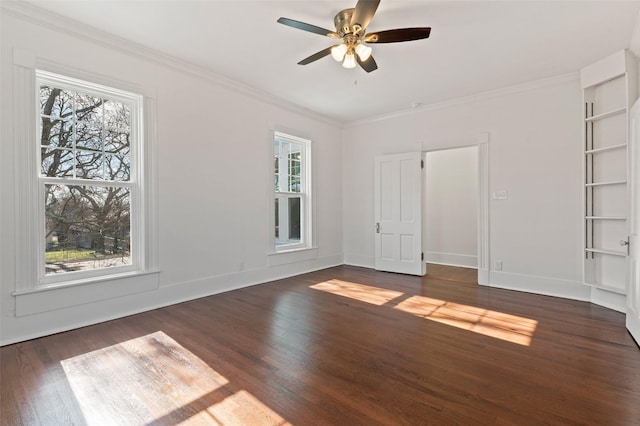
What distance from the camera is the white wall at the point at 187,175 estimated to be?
104 inches

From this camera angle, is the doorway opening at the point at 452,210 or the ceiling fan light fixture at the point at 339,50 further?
the doorway opening at the point at 452,210

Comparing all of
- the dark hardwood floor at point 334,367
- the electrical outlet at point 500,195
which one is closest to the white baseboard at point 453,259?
the electrical outlet at point 500,195

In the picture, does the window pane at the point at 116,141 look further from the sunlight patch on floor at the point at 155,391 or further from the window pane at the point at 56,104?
the sunlight patch on floor at the point at 155,391

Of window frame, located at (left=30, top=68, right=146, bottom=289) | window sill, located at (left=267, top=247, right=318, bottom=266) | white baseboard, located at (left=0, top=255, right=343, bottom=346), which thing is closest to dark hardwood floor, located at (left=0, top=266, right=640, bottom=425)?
white baseboard, located at (left=0, top=255, right=343, bottom=346)

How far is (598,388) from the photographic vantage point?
6.55 feet

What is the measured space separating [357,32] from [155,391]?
311 centimetres

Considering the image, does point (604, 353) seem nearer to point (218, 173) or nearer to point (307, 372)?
point (307, 372)

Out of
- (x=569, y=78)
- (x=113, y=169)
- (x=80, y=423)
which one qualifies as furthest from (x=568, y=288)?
(x=113, y=169)

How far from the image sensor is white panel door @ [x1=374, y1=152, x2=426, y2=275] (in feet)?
17.5

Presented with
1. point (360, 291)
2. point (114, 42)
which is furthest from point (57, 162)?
point (360, 291)

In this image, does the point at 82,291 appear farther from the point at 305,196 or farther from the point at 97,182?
the point at 305,196

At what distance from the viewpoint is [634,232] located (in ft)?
9.16

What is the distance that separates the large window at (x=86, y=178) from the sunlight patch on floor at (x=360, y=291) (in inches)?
100

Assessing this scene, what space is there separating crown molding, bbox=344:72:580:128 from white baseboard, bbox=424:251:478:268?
306cm
